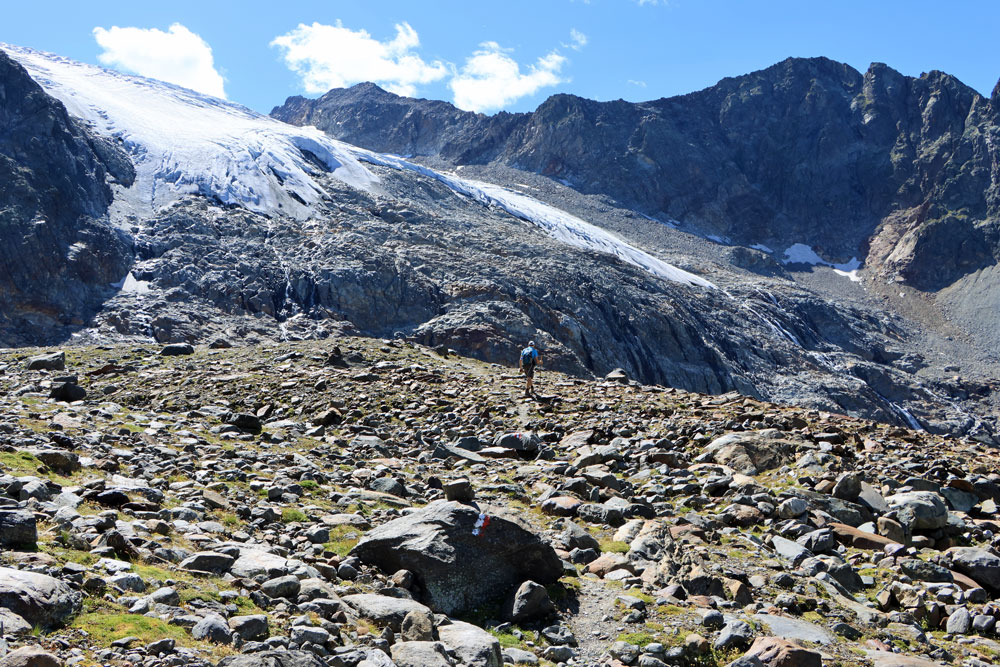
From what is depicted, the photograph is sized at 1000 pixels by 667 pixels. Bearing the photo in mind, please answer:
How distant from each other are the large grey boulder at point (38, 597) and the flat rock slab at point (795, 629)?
7275 mm

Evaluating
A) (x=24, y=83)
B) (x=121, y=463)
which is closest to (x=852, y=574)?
(x=121, y=463)

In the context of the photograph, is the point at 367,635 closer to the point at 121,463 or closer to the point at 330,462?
the point at 121,463

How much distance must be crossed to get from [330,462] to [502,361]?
208ft

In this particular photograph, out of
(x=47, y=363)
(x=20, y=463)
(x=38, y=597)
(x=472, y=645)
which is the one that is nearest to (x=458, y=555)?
(x=472, y=645)

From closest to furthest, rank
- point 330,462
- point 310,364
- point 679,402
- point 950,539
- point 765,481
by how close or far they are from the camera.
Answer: point 950,539 < point 765,481 < point 330,462 < point 679,402 < point 310,364

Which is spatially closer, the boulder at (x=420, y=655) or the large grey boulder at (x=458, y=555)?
the boulder at (x=420, y=655)

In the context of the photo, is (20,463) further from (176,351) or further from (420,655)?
(176,351)

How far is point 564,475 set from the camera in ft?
54.9

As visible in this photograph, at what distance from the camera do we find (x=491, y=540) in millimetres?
9891

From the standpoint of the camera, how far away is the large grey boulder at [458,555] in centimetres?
945

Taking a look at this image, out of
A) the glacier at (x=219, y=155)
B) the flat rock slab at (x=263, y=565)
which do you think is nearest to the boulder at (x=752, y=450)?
the flat rock slab at (x=263, y=565)

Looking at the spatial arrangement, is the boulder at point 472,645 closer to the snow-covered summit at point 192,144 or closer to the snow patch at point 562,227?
the snow-covered summit at point 192,144

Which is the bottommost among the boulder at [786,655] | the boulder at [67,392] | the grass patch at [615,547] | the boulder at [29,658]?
the boulder at [67,392]

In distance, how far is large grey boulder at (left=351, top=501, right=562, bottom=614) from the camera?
9.45 m
